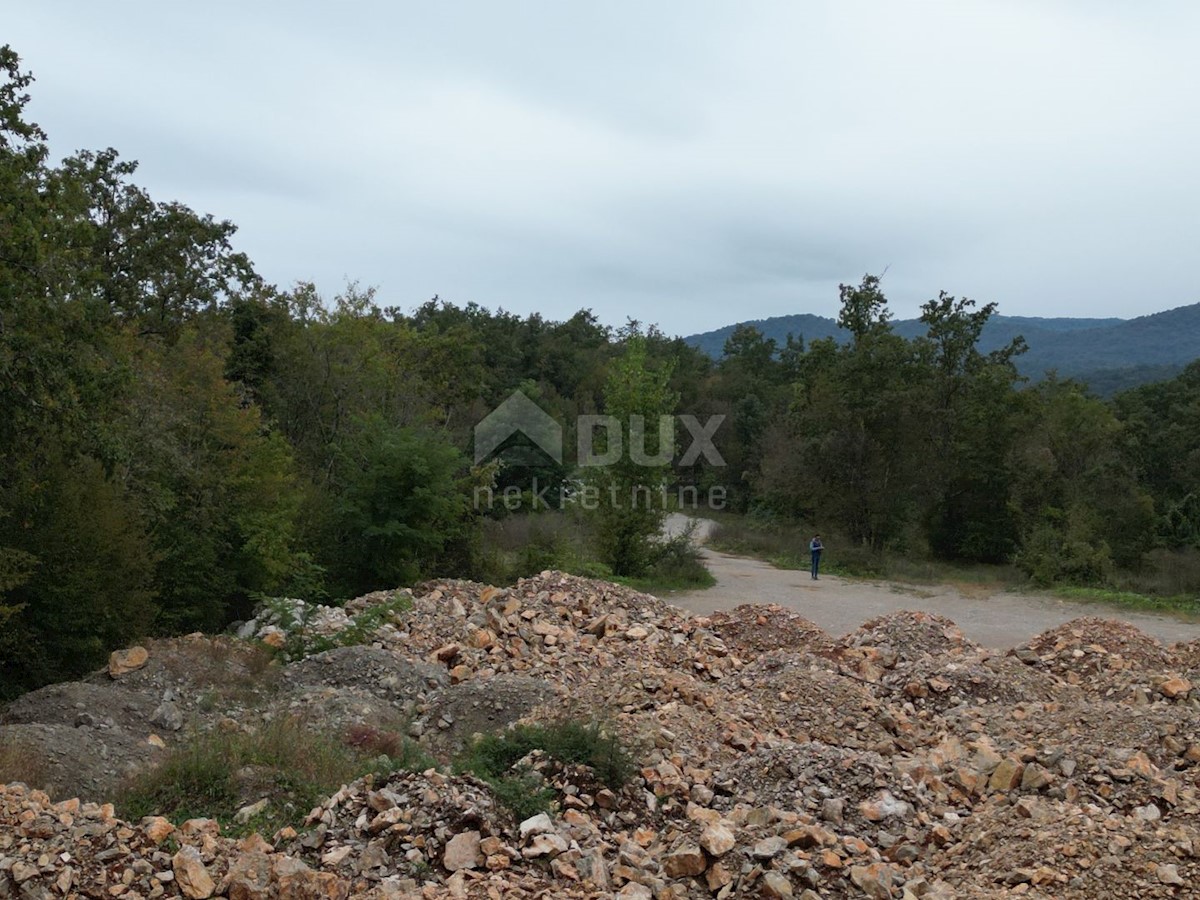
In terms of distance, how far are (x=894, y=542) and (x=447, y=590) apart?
777 inches

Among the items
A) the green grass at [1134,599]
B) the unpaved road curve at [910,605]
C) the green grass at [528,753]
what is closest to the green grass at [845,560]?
the unpaved road curve at [910,605]

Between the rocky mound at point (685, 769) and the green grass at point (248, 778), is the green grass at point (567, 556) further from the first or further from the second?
the green grass at point (248, 778)

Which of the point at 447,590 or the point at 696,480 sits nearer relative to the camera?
the point at 447,590

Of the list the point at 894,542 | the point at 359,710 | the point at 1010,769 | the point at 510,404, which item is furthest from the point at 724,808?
the point at 510,404

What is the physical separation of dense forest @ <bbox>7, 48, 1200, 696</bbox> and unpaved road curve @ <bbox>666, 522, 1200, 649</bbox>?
2.56 metres

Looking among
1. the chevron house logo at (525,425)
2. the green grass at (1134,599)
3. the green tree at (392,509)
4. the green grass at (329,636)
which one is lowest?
the green grass at (1134,599)

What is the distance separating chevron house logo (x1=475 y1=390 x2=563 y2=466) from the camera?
31.9 m

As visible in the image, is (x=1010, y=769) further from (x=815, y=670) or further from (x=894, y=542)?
(x=894, y=542)

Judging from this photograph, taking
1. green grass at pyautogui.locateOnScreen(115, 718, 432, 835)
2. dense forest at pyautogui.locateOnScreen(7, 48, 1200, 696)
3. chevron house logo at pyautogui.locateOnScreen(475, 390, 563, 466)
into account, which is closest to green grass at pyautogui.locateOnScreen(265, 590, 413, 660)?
dense forest at pyautogui.locateOnScreen(7, 48, 1200, 696)

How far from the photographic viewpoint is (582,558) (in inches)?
799

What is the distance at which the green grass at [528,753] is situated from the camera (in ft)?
20.5

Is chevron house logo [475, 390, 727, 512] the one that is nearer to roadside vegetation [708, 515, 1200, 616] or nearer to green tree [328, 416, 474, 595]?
green tree [328, 416, 474, 595]

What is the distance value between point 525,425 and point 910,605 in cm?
1775

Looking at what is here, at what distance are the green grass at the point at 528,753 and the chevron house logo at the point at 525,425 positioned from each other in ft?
77.6
